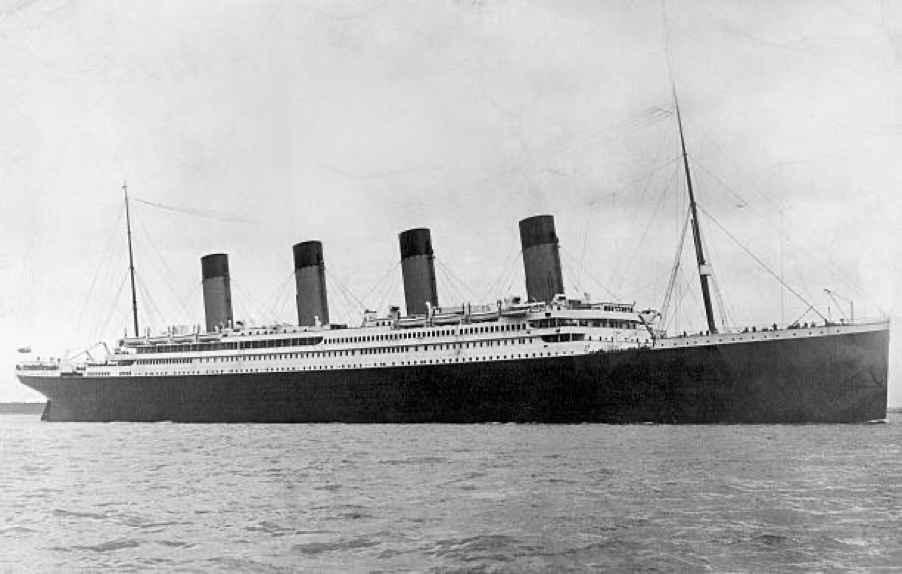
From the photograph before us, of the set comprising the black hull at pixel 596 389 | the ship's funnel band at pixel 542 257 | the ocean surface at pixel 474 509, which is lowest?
the ocean surface at pixel 474 509

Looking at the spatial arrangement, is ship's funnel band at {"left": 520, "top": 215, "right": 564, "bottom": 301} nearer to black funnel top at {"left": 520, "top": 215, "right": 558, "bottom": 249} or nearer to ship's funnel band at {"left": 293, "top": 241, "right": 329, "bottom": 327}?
black funnel top at {"left": 520, "top": 215, "right": 558, "bottom": 249}

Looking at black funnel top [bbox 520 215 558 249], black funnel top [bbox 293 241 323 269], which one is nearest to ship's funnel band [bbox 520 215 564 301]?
black funnel top [bbox 520 215 558 249]

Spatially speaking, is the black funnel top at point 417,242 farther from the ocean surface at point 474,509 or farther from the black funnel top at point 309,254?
the ocean surface at point 474,509

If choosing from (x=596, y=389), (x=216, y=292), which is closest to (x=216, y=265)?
(x=216, y=292)

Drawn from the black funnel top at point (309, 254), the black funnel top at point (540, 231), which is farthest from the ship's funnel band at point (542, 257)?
the black funnel top at point (309, 254)

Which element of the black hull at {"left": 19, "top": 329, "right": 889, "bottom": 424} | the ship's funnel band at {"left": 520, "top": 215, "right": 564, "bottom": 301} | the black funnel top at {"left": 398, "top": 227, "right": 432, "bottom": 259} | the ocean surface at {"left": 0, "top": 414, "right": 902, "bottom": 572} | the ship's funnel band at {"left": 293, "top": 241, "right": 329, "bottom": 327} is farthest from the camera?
the ship's funnel band at {"left": 293, "top": 241, "right": 329, "bottom": 327}

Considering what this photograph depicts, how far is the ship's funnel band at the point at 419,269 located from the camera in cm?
3528

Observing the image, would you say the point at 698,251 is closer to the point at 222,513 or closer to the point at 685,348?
the point at 685,348

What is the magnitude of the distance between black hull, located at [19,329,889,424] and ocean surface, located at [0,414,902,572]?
604cm

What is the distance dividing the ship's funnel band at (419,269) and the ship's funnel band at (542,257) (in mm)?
4892

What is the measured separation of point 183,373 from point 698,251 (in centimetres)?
2694

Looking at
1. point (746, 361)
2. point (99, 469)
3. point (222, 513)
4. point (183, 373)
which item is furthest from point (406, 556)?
point (183, 373)

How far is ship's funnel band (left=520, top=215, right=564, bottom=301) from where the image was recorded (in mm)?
32000

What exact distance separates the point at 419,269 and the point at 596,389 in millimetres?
10132
